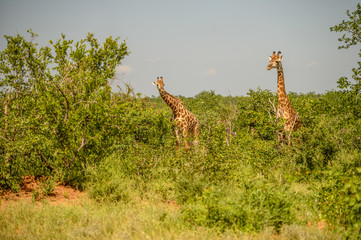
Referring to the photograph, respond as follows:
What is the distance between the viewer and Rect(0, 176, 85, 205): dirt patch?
6.27m

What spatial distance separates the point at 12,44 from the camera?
8195 millimetres

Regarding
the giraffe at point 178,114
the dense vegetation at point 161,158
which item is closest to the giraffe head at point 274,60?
the dense vegetation at point 161,158

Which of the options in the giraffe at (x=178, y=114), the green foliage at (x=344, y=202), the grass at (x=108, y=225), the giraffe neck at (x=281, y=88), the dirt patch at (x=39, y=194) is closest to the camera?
the green foliage at (x=344, y=202)

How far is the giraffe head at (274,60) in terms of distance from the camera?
11500 mm

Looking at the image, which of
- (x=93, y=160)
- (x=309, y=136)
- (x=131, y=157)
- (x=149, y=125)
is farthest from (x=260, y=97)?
(x=93, y=160)

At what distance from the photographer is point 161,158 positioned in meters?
8.31

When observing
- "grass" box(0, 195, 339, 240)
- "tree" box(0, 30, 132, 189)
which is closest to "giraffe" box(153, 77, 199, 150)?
"tree" box(0, 30, 132, 189)

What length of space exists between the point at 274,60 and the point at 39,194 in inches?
363

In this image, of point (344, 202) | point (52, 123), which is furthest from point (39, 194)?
point (344, 202)

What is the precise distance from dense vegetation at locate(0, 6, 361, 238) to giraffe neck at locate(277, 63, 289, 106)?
1.88 meters

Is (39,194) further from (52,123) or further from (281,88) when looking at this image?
(281,88)

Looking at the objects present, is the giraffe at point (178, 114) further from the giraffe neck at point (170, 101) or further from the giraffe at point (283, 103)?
the giraffe at point (283, 103)

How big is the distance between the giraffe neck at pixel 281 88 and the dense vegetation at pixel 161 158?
188cm

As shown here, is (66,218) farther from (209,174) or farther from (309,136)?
(309,136)
